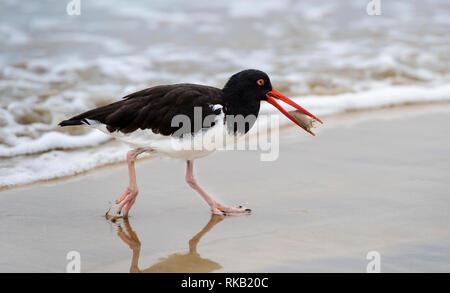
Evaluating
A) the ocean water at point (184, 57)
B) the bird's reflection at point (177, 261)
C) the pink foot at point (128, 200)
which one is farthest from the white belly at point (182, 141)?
the ocean water at point (184, 57)

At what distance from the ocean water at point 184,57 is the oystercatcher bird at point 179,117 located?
1378 mm

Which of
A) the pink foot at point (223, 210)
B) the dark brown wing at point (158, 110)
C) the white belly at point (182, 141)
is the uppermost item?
the dark brown wing at point (158, 110)

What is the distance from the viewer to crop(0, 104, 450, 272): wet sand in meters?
4.26

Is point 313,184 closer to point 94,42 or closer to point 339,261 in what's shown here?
point 339,261

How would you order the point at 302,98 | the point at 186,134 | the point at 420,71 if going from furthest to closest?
the point at 420,71, the point at 302,98, the point at 186,134

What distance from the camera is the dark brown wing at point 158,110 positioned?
5.00m

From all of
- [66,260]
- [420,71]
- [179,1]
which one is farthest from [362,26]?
[66,260]

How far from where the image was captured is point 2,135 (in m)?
7.29

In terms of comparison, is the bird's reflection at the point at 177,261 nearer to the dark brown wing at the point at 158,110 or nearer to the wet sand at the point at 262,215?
the wet sand at the point at 262,215

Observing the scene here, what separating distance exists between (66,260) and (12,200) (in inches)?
58.4

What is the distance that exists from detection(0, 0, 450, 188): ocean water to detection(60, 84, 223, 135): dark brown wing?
137cm

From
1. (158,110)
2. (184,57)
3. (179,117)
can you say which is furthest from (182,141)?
(184,57)

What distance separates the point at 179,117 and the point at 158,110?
203 mm

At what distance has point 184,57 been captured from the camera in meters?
12.3
